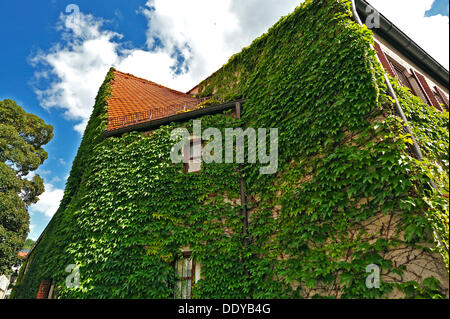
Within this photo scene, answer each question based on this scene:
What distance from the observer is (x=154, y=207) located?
6.59 meters

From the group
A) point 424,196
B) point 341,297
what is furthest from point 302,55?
point 341,297

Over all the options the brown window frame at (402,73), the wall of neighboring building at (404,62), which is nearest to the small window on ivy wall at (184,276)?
the wall of neighboring building at (404,62)

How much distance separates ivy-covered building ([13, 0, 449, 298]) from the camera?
357 cm

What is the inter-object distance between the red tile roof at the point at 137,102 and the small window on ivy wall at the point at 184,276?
5.21m

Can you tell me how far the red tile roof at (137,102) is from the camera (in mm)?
9156

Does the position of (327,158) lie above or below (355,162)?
above

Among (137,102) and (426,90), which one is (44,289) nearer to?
(137,102)

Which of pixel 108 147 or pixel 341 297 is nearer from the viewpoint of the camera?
pixel 341 297

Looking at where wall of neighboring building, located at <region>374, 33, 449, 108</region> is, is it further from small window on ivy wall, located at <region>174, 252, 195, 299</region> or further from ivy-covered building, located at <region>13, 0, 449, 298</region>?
small window on ivy wall, located at <region>174, 252, 195, 299</region>

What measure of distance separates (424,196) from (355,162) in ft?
3.31

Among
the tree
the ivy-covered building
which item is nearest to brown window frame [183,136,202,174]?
the ivy-covered building

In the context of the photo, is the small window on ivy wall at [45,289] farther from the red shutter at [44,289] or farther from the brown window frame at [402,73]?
the brown window frame at [402,73]

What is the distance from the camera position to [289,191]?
5121mm

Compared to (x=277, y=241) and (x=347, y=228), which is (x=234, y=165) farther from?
(x=347, y=228)
